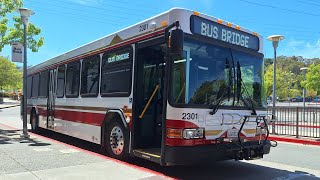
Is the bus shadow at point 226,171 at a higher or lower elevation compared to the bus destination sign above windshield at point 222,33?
lower

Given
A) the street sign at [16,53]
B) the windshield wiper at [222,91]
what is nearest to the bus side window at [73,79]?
the street sign at [16,53]

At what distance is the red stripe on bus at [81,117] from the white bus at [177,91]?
3cm

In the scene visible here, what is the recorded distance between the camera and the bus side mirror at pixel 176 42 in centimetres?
648

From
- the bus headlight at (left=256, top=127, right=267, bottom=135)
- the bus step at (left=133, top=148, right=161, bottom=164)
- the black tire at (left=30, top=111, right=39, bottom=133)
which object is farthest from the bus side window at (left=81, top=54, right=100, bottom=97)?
the black tire at (left=30, top=111, right=39, bottom=133)

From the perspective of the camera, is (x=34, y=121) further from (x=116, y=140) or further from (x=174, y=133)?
(x=174, y=133)

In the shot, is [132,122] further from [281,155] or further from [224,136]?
[281,155]

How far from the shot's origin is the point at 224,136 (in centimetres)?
730

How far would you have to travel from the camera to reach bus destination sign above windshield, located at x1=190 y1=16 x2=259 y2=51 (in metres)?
7.25

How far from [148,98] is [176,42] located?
6.99 ft

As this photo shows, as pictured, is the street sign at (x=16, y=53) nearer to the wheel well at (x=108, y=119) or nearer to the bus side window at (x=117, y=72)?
the bus side window at (x=117, y=72)

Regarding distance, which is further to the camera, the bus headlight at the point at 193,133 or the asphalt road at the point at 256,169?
the asphalt road at the point at 256,169

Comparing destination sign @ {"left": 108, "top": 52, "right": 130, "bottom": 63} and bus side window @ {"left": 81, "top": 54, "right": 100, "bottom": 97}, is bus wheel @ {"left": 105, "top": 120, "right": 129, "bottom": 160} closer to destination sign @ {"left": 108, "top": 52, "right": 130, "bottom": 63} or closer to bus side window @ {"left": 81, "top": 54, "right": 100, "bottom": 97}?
bus side window @ {"left": 81, "top": 54, "right": 100, "bottom": 97}

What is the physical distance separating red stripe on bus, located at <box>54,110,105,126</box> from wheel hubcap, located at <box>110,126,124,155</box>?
72cm

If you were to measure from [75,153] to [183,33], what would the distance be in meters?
4.64
